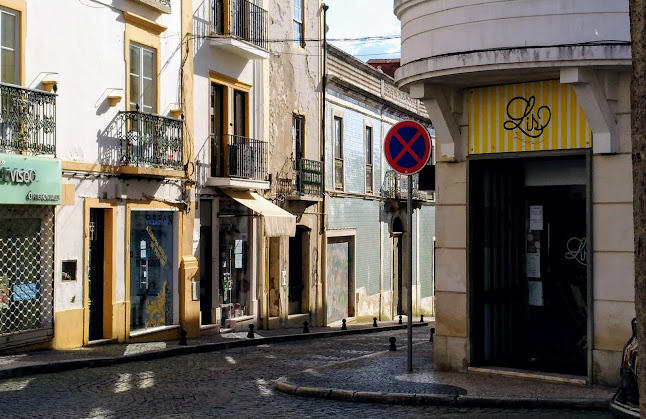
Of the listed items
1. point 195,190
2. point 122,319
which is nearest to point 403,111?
point 195,190

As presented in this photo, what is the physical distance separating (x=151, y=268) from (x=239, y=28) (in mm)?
6473

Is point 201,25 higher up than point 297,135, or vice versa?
point 201,25

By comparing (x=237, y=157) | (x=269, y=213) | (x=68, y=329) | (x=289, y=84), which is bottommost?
(x=68, y=329)

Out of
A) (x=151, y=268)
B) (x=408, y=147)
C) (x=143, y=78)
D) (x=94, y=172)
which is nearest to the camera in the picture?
(x=408, y=147)

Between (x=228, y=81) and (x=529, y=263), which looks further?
(x=228, y=81)

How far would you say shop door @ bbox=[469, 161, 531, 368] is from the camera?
1249 centimetres

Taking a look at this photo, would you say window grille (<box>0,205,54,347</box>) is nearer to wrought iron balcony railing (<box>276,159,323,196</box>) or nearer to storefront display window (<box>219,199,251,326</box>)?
storefront display window (<box>219,199,251,326</box>)

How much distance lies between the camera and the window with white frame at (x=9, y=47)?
620 inches

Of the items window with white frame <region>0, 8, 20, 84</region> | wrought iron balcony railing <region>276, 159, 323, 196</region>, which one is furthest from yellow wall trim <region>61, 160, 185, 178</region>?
wrought iron balcony railing <region>276, 159, 323, 196</region>

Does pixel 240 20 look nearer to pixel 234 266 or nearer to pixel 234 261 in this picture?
pixel 234 261

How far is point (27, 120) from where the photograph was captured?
52.1 ft

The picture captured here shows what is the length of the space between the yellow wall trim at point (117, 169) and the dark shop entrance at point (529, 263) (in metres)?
8.08

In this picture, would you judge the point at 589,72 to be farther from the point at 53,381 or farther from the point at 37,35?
the point at 37,35

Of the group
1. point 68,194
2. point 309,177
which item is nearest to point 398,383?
point 68,194
